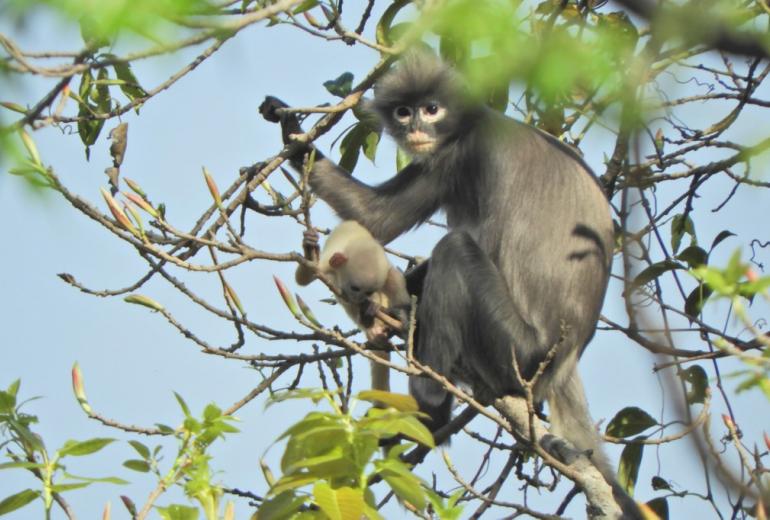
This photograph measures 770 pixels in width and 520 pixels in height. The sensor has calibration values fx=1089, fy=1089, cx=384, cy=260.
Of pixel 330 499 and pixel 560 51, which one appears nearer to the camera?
pixel 560 51

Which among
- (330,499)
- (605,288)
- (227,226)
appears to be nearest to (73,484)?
(330,499)

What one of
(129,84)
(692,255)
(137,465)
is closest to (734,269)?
(137,465)

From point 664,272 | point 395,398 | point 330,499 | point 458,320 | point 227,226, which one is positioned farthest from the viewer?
point 458,320

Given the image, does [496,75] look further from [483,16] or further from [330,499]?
[330,499]

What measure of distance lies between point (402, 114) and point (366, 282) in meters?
1.50

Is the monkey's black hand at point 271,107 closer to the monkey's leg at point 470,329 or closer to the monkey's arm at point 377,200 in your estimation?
the monkey's arm at point 377,200

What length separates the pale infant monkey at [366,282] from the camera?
5648mm

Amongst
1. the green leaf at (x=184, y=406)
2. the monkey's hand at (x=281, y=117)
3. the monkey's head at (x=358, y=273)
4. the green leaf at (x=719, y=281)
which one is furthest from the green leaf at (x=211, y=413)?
the monkey's hand at (x=281, y=117)

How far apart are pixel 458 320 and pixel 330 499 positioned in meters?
3.54

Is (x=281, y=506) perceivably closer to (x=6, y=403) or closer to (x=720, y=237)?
(x=6, y=403)

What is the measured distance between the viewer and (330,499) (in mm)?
2406

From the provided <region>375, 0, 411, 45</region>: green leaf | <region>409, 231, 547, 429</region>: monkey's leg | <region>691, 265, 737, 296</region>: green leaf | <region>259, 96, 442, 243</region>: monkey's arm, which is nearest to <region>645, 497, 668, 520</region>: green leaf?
<region>409, 231, 547, 429</region>: monkey's leg

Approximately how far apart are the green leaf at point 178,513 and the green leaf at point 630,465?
3084 millimetres

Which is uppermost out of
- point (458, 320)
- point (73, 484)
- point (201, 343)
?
point (458, 320)
